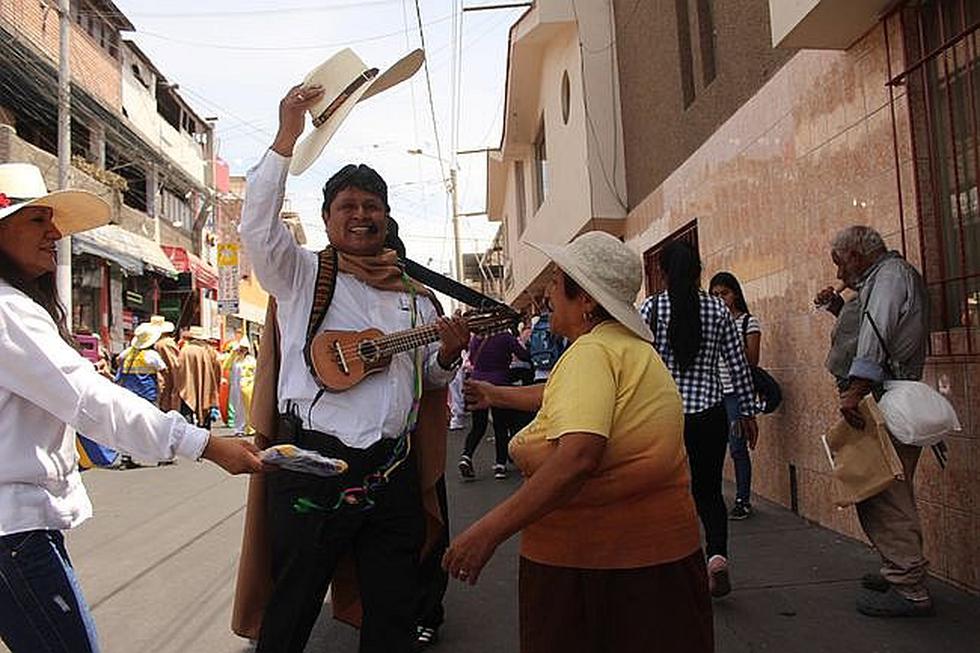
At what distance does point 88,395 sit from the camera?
6.89ft

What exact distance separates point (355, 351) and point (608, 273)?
35.9 inches

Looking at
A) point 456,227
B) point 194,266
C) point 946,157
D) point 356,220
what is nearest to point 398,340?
point 356,220

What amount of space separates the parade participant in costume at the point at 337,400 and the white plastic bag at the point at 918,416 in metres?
2.16

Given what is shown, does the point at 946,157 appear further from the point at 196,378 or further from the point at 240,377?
the point at 240,377

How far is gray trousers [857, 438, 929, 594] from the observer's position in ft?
13.3

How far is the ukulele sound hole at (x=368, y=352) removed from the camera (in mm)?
2795

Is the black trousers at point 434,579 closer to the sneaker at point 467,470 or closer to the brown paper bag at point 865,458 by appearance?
the brown paper bag at point 865,458

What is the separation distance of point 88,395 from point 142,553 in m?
4.59

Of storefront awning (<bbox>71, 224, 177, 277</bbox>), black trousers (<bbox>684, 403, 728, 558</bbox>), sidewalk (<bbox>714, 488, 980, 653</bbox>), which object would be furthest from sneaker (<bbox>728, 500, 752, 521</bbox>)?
storefront awning (<bbox>71, 224, 177, 277</bbox>)

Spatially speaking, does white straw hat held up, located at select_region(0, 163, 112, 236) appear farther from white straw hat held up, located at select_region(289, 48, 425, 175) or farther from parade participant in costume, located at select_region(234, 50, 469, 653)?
white straw hat held up, located at select_region(289, 48, 425, 175)

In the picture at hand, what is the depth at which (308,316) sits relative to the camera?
2.89 metres

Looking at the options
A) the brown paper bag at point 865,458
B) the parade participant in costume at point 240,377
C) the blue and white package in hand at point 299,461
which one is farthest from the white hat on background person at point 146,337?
the blue and white package in hand at point 299,461

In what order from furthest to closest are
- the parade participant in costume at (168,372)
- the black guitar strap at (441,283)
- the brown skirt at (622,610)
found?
the parade participant in costume at (168,372) < the black guitar strap at (441,283) < the brown skirt at (622,610)

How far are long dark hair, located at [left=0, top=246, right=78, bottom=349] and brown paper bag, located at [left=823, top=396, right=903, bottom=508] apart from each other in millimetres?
3376
